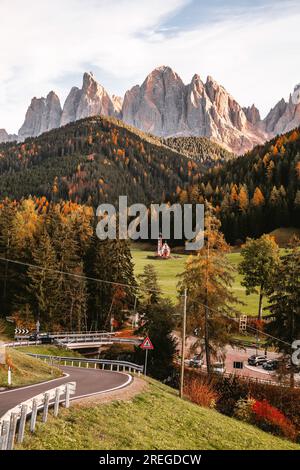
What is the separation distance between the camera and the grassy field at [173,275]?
2640 inches

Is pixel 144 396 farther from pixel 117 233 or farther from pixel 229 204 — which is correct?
pixel 229 204

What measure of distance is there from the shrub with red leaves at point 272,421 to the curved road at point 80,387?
893 centimetres

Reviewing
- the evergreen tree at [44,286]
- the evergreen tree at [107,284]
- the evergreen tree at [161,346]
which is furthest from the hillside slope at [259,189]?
the evergreen tree at [161,346]

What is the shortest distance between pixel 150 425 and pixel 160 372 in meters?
22.7

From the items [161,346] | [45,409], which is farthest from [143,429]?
[161,346]

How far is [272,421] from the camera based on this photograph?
30328 mm

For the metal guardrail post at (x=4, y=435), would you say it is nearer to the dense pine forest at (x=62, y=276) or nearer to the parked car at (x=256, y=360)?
the parked car at (x=256, y=360)

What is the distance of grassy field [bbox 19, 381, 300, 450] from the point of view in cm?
1478

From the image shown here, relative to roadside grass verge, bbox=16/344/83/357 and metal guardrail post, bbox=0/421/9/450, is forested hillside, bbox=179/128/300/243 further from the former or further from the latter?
metal guardrail post, bbox=0/421/9/450

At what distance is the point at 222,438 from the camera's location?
67.1 feet

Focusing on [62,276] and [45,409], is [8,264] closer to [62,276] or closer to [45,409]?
[62,276]

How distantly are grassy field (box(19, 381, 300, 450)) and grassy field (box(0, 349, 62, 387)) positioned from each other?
7.00 meters

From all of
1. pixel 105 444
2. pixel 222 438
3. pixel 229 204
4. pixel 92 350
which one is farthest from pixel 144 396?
pixel 229 204

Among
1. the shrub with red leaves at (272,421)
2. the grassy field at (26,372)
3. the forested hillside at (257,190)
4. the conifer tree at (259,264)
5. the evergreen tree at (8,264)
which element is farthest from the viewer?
the forested hillside at (257,190)
